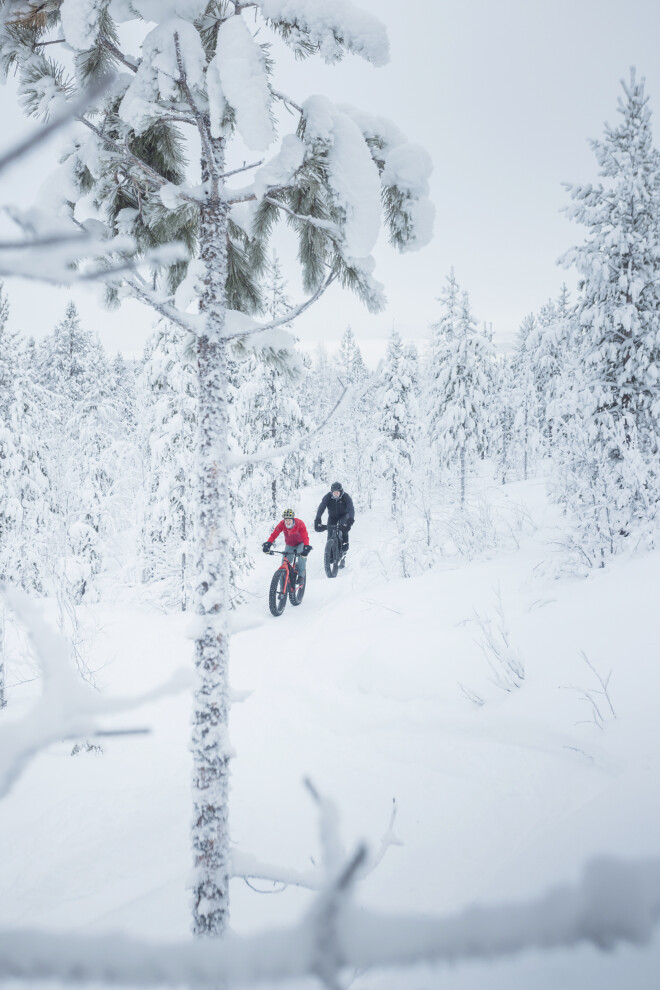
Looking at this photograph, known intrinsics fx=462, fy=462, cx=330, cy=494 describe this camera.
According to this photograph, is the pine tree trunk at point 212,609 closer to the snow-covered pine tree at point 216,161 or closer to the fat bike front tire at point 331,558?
the snow-covered pine tree at point 216,161

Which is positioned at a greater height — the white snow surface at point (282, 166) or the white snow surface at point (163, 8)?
the white snow surface at point (163, 8)

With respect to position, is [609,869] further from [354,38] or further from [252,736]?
[252,736]

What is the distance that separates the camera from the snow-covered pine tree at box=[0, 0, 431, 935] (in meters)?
2.74

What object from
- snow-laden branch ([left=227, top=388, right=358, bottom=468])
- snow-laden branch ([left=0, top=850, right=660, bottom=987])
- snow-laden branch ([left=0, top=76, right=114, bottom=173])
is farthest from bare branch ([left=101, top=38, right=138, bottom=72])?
snow-laden branch ([left=0, top=850, right=660, bottom=987])

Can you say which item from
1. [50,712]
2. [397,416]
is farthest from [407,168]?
[397,416]

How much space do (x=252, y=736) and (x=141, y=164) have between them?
576cm

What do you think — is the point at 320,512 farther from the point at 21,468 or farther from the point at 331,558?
the point at 21,468

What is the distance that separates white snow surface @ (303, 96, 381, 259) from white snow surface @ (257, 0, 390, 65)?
1.04 feet

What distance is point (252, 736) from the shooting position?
561 cm

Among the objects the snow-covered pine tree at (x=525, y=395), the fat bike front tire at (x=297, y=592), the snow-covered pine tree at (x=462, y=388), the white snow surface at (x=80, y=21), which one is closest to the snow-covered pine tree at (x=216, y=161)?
the white snow surface at (x=80, y=21)

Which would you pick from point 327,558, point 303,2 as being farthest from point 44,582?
point 303,2

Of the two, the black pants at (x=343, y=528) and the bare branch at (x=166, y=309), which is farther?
the black pants at (x=343, y=528)

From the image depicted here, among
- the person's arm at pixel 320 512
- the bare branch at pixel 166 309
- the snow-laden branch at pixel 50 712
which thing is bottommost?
the snow-laden branch at pixel 50 712

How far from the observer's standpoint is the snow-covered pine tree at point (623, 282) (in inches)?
399
